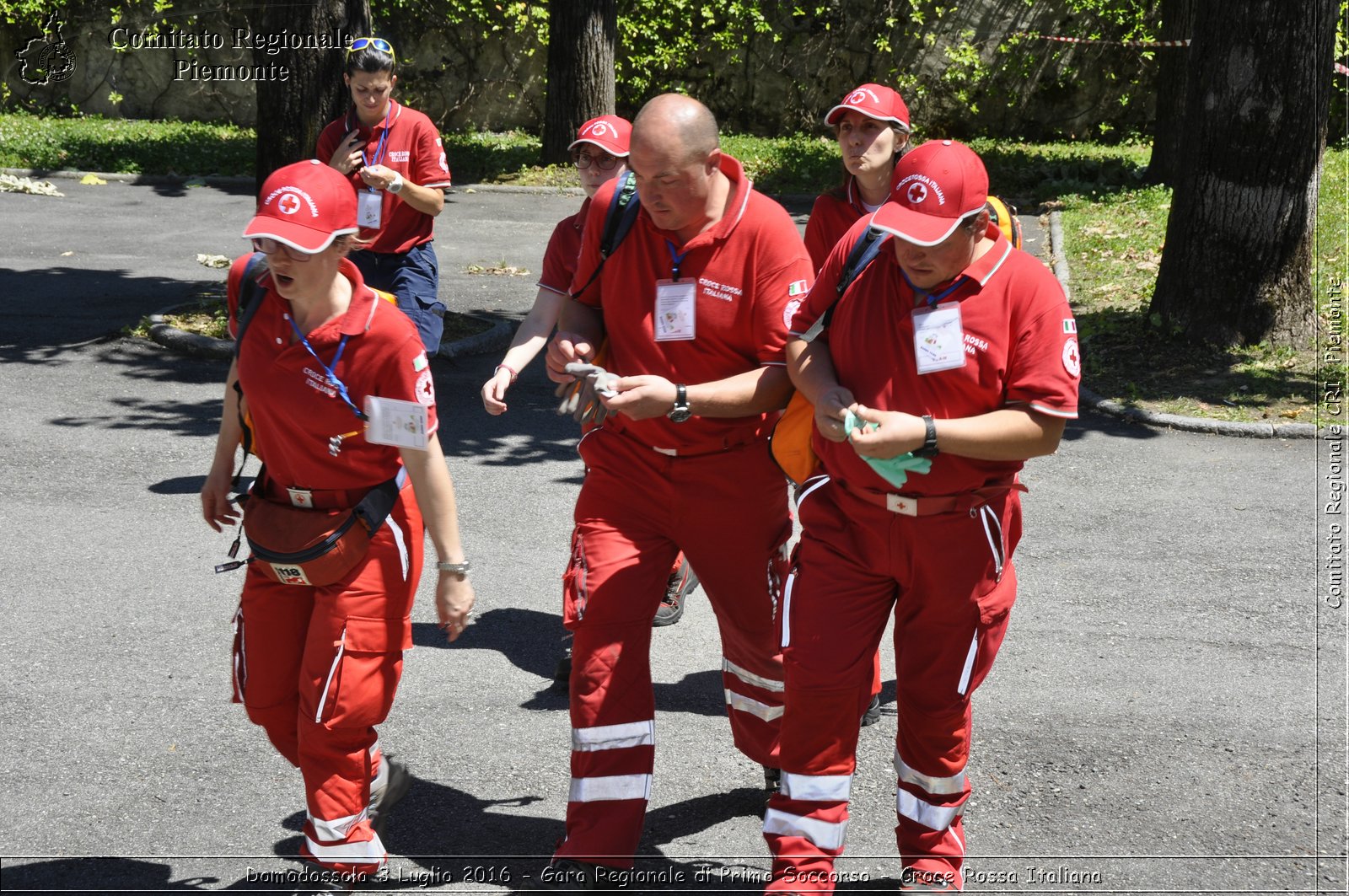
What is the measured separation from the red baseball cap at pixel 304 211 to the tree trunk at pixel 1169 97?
14.2 m

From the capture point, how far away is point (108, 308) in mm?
10891

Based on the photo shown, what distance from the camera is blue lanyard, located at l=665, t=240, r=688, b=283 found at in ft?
12.8

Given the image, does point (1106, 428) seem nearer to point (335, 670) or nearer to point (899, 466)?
point (899, 466)

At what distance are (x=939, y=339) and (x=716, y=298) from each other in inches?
30.2

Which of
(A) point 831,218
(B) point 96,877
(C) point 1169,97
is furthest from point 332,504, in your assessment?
(C) point 1169,97

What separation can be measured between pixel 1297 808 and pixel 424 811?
9.60ft

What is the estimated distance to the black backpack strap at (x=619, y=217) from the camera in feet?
13.1

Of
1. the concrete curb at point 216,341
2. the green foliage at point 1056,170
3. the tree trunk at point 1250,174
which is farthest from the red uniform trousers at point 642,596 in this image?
the green foliage at point 1056,170

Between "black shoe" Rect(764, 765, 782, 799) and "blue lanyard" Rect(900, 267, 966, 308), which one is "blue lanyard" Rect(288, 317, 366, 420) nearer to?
"blue lanyard" Rect(900, 267, 966, 308)

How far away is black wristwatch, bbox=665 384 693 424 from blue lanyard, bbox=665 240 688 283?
1.21ft

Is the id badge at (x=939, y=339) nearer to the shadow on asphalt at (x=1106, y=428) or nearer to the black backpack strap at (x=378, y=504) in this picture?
the black backpack strap at (x=378, y=504)

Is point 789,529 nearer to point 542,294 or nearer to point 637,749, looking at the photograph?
point 637,749

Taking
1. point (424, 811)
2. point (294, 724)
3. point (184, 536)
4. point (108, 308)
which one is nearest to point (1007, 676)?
point (424, 811)

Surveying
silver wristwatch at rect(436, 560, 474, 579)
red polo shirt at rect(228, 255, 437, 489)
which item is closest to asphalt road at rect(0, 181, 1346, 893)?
silver wristwatch at rect(436, 560, 474, 579)
